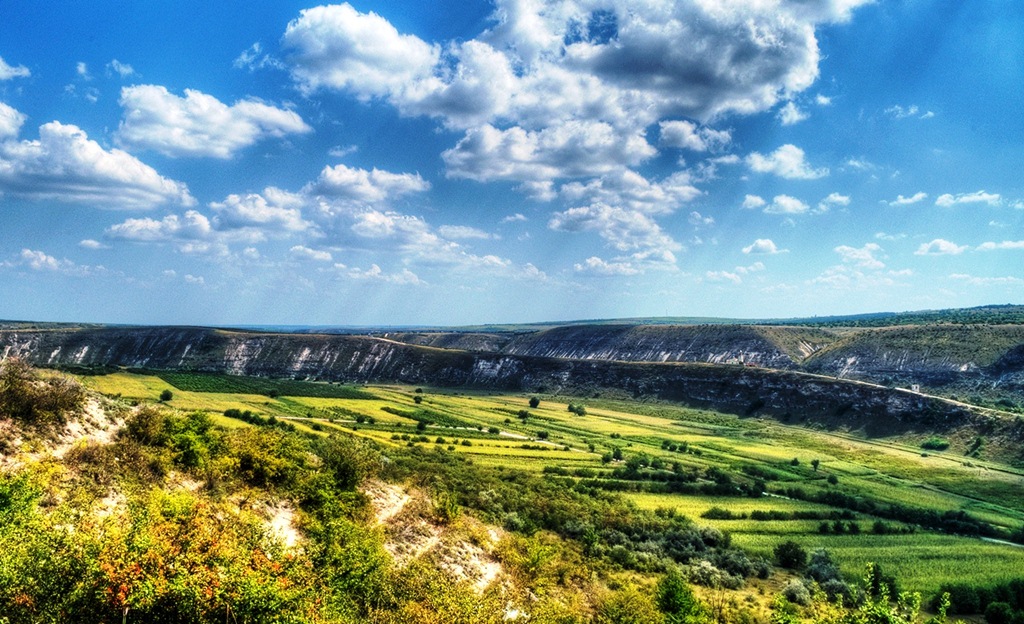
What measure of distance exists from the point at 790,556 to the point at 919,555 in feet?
36.5

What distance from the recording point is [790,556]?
4325cm

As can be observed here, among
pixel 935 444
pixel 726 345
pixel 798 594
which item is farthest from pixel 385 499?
pixel 726 345

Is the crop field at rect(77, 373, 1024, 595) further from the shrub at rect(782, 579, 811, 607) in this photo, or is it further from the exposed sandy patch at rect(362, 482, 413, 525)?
the exposed sandy patch at rect(362, 482, 413, 525)

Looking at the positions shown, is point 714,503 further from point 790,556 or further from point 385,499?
point 385,499

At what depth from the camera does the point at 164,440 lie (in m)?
31.7

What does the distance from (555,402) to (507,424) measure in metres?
39.1

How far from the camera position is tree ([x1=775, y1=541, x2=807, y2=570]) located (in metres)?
42.9

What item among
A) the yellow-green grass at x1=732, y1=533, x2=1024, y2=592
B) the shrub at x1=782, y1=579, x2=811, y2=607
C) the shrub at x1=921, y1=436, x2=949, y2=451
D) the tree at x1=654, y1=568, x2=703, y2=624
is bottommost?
the yellow-green grass at x1=732, y1=533, x2=1024, y2=592

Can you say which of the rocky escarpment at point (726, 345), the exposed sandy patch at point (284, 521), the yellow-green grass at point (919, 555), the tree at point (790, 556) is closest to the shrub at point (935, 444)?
the yellow-green grass at point (919, 555)

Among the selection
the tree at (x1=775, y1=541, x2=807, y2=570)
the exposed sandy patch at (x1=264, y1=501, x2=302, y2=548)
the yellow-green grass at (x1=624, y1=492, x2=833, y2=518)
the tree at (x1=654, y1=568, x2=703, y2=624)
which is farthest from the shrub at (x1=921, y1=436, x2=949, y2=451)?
the exposed sandy patch at (x1=264, y1=501, x2=302, y2=548)

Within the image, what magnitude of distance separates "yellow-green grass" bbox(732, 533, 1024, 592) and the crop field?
0.51ft

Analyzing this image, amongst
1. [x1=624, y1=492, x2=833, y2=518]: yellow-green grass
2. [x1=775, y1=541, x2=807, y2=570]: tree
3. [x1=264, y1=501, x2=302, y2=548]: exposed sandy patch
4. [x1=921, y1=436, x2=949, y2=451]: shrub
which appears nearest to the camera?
[x1=264, y1=501, x2=302, y2=548]: exposed sandy patch

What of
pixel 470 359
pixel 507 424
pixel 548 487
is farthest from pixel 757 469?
pixel 470 359

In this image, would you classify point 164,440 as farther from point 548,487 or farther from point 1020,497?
point 1020,497
